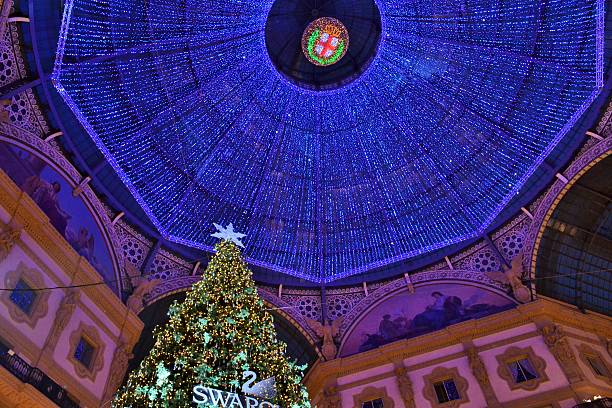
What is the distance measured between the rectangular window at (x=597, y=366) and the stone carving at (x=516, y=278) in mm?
3132

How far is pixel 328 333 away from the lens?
21938mm

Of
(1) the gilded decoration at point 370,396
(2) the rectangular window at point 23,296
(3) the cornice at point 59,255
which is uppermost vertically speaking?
(3) the cornice at point 59,255

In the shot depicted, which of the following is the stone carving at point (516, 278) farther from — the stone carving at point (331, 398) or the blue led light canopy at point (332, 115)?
the stone carving at point (331, 398)

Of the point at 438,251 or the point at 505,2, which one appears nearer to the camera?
the point at 505,2

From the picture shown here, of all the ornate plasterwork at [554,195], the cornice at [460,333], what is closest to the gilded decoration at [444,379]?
the cornice at [460,333]

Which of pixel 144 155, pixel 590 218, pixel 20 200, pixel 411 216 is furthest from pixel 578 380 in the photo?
pixel 20 200

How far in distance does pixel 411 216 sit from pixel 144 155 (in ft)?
36.9

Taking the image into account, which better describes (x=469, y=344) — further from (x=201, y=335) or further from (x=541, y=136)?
(x=201, y=335)

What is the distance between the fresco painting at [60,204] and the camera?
15.2 meters

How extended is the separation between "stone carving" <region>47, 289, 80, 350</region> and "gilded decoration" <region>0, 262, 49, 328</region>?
1.59 ft

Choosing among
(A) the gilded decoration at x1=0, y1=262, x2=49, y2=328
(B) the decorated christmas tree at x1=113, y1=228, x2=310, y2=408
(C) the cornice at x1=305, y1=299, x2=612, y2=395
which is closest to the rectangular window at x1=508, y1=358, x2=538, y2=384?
(C) the cornice at x1=305, y1=299, x2=612, y2=395

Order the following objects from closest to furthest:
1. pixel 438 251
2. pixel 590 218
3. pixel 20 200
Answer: pixel 20 200 → pixel 590 218 → pixel 438 251

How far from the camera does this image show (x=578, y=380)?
17.2 metres

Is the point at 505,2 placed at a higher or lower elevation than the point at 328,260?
higher
